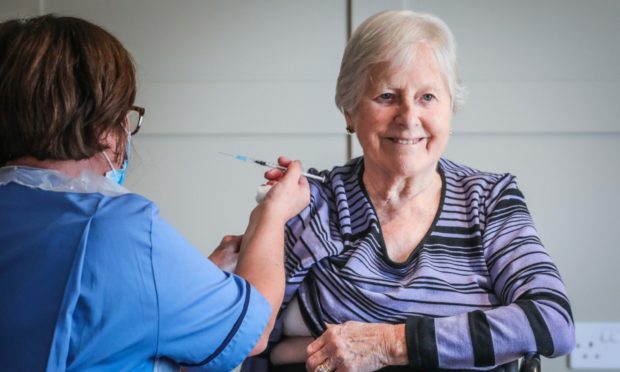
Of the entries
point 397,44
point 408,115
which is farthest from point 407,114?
point 397,44

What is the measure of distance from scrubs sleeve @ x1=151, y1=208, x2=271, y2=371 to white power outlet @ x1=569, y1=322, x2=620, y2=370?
1.57 m

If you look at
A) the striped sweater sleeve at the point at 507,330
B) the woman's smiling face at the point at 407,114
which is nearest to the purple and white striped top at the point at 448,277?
the striped sweater sleeve at the point at 507,330

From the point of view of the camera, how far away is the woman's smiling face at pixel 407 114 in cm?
158

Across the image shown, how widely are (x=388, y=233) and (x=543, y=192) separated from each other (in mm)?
1022

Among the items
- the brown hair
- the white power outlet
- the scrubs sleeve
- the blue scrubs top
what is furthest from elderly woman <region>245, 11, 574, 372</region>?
the white power outlet

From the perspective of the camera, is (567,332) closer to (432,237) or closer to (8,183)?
(432,237)

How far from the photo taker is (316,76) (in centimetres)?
240

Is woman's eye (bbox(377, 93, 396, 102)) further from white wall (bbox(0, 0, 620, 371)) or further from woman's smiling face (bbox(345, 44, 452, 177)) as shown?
white wall (bbox(0, 0, 620, 371))

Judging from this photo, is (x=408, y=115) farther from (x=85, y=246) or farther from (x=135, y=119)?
(x=85, y=246)

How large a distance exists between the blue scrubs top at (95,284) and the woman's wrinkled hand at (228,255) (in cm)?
44

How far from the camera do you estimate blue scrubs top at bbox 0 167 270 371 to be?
108 centimetres

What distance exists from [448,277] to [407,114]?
14.2 inches

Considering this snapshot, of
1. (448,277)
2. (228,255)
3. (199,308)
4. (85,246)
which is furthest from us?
(228,255)

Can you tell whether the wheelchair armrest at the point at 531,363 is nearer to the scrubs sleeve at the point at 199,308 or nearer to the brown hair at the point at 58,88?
the scrubs sleeve at the point at 199,308
